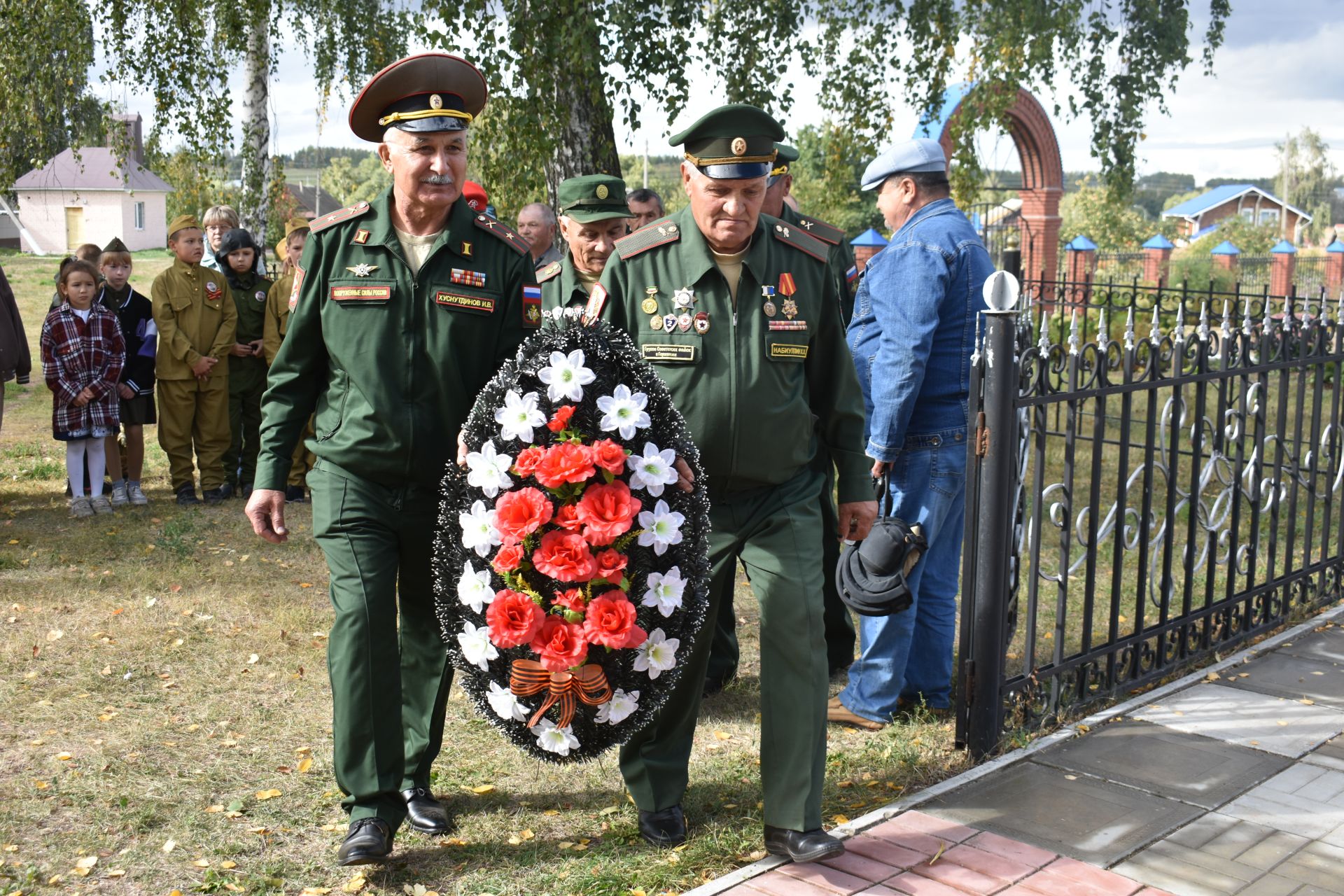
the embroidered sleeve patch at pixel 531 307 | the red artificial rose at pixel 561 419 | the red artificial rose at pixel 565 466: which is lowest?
the red artificial rose at pixel 565 466

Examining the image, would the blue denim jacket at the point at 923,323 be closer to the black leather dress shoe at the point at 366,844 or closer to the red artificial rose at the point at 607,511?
the red artificial rose at the point at 607,511

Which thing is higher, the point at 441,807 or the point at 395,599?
the point at 395,599

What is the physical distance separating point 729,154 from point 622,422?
2.77ft

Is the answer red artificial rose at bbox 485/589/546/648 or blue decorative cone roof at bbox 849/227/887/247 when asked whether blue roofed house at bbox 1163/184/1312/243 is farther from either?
red artificial rose at bbox 485/589/546/648

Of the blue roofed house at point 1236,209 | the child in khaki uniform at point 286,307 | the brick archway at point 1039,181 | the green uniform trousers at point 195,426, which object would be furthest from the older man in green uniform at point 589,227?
the blue roofed house at point 1236,209

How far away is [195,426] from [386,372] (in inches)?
249

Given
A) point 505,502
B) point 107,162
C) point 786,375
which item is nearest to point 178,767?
point 505,502

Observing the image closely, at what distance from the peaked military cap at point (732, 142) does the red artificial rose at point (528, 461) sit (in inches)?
37.7

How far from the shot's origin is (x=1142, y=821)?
154 inches

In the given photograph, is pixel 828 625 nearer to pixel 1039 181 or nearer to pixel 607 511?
pixel 607 511

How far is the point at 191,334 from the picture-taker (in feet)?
30.4

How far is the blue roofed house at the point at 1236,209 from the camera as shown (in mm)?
85875

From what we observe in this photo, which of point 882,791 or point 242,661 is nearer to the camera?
point 882,791

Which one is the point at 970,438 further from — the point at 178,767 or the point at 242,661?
the point at 242,661
